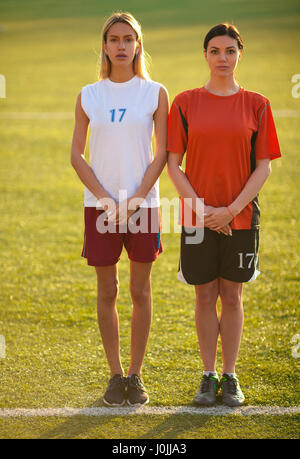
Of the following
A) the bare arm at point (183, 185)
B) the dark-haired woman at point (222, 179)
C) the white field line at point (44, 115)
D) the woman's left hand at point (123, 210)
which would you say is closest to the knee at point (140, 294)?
the dark-haired woman at point (222, 179)

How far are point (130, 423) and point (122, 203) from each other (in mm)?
1158

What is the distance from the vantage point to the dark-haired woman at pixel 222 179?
10.7 feet

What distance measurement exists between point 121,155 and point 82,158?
0.24m

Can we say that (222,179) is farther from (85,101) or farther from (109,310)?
(109,310)

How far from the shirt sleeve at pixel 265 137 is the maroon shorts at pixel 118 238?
640 mm

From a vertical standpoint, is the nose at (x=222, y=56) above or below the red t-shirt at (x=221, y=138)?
above

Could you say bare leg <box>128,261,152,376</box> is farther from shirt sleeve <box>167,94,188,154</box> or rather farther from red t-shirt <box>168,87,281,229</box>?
shirt sleeve <box>167,94,188,154</box>

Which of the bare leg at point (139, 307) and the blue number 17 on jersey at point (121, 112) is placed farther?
the bare leg at point (139, 307)

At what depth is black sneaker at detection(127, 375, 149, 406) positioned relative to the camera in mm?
3541

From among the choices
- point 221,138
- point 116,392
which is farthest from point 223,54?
point 116,392

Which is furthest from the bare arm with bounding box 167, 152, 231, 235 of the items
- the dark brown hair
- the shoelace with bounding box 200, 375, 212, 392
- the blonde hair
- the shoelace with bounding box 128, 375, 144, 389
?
the shoelace with bounding box 128, 375, 144, 389

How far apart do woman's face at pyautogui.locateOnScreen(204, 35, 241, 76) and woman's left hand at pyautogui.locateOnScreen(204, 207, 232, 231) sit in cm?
70

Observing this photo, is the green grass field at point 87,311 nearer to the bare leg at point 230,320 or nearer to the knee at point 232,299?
the bare leg at point 230,320

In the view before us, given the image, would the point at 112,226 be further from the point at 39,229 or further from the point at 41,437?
the point at 39,229
